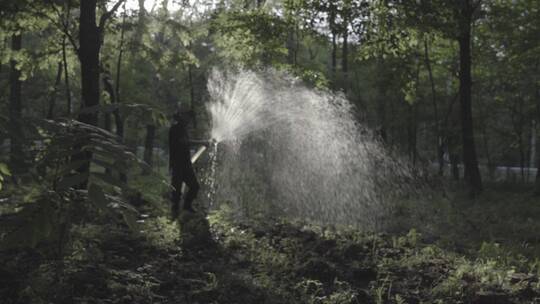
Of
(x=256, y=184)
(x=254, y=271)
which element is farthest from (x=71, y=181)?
(x=256, y=184)

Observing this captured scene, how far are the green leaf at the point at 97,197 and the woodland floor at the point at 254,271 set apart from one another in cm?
186

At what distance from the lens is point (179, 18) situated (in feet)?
63.9

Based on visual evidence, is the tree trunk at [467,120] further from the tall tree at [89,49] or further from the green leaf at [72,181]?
the green leaf at [72,181]

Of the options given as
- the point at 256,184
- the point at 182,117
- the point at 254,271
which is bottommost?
the point at 254,271

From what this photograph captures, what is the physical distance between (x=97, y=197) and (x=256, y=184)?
12.8 meters

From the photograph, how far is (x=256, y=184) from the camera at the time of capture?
600 inches

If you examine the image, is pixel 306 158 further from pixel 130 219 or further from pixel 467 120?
pixel 130 219

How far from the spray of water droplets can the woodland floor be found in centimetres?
276

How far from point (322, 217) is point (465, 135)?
33.6 feet

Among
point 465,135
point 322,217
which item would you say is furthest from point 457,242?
point 465,135

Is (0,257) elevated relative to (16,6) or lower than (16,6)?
lower

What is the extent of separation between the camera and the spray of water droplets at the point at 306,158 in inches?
469

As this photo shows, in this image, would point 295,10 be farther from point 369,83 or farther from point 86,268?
point 369,83

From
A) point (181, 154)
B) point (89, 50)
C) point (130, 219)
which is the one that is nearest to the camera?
point (130, 219)
